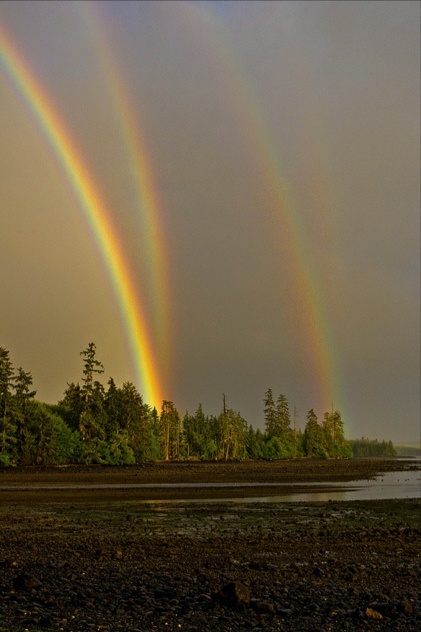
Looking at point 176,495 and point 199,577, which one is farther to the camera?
point 176,495

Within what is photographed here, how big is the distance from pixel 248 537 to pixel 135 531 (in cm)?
482

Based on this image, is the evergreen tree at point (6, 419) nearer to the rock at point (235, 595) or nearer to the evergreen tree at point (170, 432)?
the evergreen tree at point (170, 432)

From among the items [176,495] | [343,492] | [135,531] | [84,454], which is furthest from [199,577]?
[84,454]

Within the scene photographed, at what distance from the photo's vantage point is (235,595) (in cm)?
1518

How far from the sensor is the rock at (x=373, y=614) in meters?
14.4

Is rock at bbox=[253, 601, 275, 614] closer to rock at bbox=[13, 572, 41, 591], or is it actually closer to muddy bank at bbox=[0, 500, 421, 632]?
muddy bank at bbox=[0, 500, 421, 632]

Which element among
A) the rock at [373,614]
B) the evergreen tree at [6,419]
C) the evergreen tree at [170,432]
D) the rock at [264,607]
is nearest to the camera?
the rock at [373,614]

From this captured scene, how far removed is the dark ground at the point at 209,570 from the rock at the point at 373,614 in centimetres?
4

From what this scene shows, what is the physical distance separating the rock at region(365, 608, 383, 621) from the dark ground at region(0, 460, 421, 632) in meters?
0.04

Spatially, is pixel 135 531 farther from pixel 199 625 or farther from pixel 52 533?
pixel 199 625

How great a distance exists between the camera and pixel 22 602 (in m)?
15.2

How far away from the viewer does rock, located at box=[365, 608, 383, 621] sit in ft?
47.4

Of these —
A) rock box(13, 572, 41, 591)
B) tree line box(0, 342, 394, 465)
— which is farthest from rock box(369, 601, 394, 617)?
tree line box(0, 342, 394, 465)

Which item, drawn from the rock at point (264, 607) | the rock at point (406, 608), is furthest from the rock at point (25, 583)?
the rock at point (406, 608)
